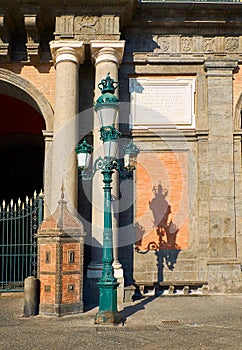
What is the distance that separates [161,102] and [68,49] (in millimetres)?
2473

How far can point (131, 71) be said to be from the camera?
11.3 m

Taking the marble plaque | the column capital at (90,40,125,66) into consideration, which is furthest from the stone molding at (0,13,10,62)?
the marble plaque

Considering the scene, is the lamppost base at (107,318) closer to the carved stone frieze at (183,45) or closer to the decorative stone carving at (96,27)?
the decorative stone carving at (96,27)

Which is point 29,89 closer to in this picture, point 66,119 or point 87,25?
point 66,119

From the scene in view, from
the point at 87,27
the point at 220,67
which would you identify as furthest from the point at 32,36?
the point at 220,67

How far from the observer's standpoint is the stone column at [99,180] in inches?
394

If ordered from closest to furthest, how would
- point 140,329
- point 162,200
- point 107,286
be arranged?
point 140,329 < point 107,286 < point 162,200

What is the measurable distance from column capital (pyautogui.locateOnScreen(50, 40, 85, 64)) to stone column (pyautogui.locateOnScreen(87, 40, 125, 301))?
309 millimetres

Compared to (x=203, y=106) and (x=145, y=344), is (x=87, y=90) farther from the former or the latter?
(x=145, y=344)

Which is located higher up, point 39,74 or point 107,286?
point 39,74

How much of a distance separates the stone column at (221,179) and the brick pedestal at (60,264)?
3482 mm

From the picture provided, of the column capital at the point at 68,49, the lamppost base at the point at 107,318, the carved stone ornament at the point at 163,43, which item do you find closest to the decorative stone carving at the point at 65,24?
the column capital at the point at 68,49

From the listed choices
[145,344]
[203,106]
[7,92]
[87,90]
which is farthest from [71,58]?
[145,344]

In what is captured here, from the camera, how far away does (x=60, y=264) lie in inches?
327
